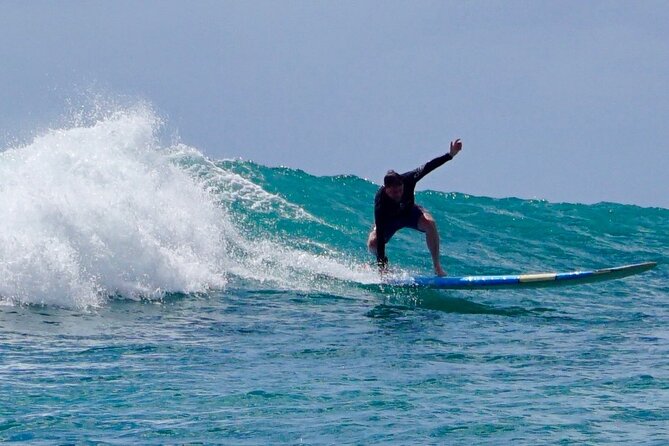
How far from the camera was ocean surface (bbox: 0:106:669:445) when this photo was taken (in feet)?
19.5

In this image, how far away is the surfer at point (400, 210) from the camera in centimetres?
1133

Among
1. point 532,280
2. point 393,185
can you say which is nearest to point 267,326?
point 393,185

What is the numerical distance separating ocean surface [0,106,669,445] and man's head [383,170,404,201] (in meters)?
1.24

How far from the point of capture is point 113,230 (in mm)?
11453

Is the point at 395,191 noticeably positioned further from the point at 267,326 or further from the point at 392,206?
the point at 267,326

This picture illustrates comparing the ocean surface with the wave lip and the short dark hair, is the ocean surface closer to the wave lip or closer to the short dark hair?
the wave lip

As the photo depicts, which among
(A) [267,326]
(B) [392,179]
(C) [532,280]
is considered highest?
(B) [392,179]

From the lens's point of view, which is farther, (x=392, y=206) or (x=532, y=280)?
(x=392, y=206)

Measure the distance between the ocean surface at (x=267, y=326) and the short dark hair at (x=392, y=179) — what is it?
139 centimetres

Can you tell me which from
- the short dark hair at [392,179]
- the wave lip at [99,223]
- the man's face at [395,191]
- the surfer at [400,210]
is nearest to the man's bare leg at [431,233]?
the surfer at [400,210]

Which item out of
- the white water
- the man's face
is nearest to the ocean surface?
the white water

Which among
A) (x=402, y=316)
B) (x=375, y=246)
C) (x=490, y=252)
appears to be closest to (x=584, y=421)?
(x=402, y=316)

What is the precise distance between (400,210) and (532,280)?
6.12ft

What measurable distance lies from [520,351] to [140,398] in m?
3.55
